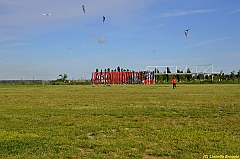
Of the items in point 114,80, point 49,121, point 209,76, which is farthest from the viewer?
point 209,76

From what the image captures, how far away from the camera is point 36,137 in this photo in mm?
7809

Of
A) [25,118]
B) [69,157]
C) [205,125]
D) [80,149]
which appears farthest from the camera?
[25,118]

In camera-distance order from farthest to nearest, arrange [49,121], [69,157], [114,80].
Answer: [114,80] < [49,121] < [69,157]

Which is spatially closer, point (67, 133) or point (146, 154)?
point (146, 154)

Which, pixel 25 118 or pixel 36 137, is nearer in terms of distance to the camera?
pixel 36 137

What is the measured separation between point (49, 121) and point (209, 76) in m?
83.2

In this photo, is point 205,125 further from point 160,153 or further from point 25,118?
point 25,118

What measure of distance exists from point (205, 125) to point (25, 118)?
5.87 meters

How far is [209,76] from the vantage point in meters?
89.3

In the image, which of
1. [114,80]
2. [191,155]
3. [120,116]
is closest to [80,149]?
[191,155]

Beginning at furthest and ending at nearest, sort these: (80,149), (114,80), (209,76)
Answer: (209,76) → (114,80) → (80,149)

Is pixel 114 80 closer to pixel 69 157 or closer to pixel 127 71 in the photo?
pixel 127 71

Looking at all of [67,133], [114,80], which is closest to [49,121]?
[67,133]

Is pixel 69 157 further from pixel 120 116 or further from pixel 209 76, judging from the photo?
pixel 209 76
